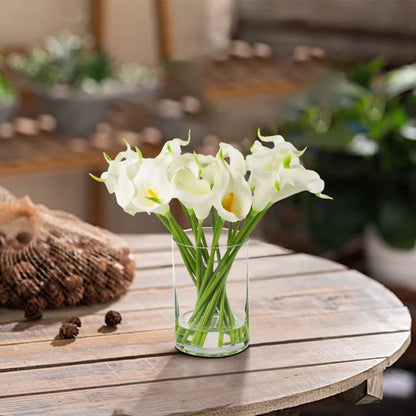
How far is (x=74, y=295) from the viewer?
5.04 ft

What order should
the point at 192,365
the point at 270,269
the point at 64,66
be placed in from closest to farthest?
the point at 192,365 < the point at 270,269 < the point at 64,66

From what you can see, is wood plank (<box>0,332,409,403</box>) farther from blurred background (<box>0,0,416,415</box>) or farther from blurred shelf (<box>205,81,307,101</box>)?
blurred shelf (<box>205,81,307,101</box>)

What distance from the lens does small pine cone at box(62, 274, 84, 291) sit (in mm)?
1521

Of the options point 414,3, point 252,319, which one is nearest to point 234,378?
point 252,319

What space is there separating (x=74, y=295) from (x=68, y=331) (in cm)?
14

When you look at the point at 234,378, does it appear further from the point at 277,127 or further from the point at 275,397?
the point at 277,127

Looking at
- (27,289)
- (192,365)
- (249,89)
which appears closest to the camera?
(192,365)

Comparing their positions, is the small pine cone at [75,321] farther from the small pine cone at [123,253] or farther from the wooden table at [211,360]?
the small pine cone at [123,253]

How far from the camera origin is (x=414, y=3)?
307 cm

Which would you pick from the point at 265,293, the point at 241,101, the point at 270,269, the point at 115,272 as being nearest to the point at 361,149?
the point at 241,101

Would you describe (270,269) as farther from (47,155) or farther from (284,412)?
(47,155)

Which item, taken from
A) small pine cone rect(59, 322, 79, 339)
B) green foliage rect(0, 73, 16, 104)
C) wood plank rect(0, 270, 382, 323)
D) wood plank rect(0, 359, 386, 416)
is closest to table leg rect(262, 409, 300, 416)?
wood plank rect(0, 359, 386, 416)

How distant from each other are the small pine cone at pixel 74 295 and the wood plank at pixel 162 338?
0.14m

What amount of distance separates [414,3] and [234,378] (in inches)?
84.3
